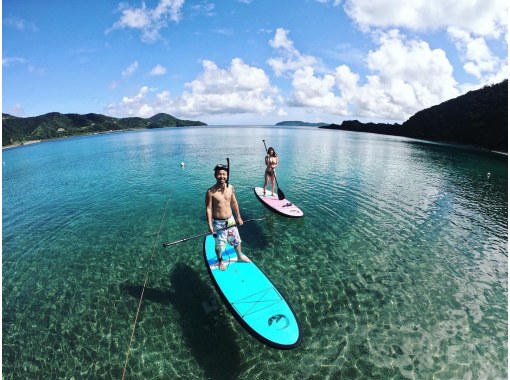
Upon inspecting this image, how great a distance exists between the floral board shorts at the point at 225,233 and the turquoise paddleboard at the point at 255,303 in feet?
3.80

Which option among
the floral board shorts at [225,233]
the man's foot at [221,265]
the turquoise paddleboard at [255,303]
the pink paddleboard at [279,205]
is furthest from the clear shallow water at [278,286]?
the floral board shorts at [225,233]

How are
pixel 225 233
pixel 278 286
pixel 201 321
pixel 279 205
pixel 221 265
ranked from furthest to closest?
pixel 279 205 < pixel 278 286 < pixel 221 265 < pixel 225 233 < pixel 201 321

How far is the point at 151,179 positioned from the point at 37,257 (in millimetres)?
20898

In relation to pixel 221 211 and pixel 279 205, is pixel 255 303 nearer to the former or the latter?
pixel 221 211

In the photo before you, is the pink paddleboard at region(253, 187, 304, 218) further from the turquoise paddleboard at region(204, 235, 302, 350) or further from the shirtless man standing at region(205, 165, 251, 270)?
the shirtless man standing at region(205, 165, 251, 270)

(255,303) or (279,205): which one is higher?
(279,205)

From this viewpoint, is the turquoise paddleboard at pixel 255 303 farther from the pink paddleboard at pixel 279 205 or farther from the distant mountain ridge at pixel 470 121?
the distant mountain ridge at pixel 470 121

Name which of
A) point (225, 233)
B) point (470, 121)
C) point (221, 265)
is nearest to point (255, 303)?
point (221, 265)

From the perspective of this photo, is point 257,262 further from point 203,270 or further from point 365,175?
point 365,175

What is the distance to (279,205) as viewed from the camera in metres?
21.2

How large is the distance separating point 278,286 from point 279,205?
910 centimetres

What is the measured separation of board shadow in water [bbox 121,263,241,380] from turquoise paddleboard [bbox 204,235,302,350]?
4.22ft

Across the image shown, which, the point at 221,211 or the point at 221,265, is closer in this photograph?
the point at 221,211

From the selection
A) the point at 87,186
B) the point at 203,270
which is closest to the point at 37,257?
the point at 203,270
